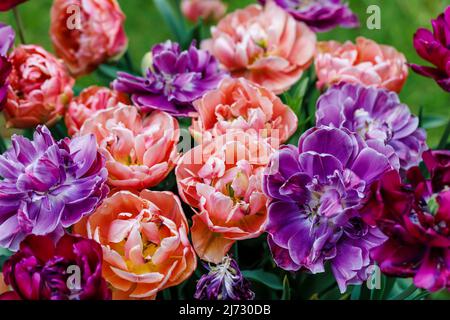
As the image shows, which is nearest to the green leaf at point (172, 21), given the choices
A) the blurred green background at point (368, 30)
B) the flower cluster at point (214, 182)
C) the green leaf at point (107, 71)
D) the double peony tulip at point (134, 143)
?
the green leaf at point (107, 71)

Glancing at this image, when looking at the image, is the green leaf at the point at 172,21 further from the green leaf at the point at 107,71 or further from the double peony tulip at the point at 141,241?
the double peony tulip at the point at 141,241

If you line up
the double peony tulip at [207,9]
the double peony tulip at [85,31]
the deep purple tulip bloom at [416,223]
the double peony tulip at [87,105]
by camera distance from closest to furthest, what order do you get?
the deep purple tulip bloom at [416,223], the double peony tulip at [87,105], the double peony tulip at [85,31], the double peony tulip at [207,9]

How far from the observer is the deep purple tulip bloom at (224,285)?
2.00 ft

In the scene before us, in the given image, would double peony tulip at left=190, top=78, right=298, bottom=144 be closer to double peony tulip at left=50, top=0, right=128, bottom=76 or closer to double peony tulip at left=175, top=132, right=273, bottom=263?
double peony tulip at left=175, top=132, right=273, bottom=263

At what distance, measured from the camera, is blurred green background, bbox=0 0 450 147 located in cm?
179

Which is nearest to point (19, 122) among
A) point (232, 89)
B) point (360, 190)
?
point (232, 89)

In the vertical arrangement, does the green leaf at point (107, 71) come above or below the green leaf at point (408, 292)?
above

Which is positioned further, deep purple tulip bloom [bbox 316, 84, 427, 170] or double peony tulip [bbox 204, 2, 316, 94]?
double peony tulip [bbox 204, 2, 316, 94]

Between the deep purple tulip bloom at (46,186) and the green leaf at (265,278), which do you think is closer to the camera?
the deep purple tulip bloom at (46,186)

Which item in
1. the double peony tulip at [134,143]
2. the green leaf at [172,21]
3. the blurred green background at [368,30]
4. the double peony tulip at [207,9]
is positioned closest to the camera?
the double peony tulip at [134,143]

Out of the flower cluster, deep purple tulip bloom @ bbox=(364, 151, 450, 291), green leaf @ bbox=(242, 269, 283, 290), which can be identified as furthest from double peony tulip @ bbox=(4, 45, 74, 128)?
deep purple tulip bloom @ bbox=(364, 151, 450, 291)

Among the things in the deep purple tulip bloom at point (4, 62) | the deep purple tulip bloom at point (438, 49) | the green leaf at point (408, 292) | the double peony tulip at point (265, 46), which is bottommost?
the green leaf at point (408, 292)

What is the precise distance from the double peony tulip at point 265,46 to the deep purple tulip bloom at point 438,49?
0.52ft

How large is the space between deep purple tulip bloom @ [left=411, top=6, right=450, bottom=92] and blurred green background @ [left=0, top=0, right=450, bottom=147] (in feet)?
3.44
